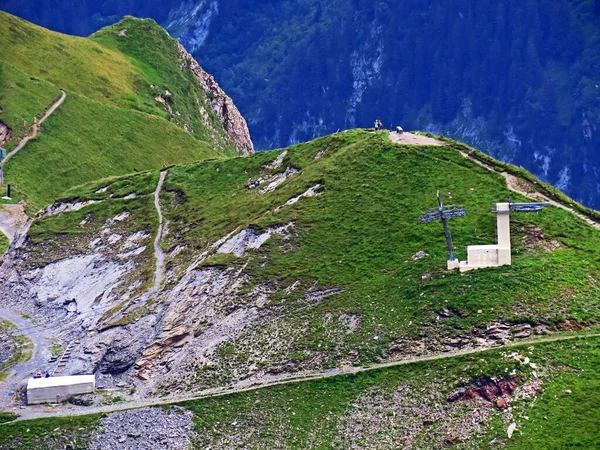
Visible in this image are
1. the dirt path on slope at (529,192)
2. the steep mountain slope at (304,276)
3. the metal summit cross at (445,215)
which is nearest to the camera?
the steep mountain slope at (304,276)

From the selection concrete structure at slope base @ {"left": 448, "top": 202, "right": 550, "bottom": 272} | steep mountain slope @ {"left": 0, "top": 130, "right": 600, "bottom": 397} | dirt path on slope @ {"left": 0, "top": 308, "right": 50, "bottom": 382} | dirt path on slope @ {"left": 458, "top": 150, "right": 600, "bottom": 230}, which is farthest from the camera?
dirt path on slope @ {"left": 0, "top": 308, "right": 50, "bottom": 382}

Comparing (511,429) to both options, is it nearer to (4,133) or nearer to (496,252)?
(496,252)

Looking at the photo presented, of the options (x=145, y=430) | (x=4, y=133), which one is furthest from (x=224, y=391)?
(x=4, y=133)

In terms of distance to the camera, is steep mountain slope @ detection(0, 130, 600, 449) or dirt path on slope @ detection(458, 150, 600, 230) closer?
steep mountain slope @ detection(0, 130, 600, 449)

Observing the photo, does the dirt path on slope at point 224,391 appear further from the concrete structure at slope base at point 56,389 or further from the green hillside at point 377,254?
the green hillside at point 377,254

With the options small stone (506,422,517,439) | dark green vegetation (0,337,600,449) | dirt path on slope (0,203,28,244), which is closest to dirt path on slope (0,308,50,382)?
dark green vegetation (0,337,600,449)

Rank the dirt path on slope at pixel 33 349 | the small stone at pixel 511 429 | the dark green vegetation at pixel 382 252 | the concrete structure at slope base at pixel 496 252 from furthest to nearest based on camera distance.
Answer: the dirt path on slope at pixel 33 349 < the concrete structure at slope base at pixel 496 252 < the dark green vegetation at pixel 382 252 < the small stone at pixel 511 429

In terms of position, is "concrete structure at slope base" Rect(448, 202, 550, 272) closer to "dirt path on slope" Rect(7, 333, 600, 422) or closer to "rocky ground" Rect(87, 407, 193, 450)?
"dirt path on slope" Rect(7, 333, 600, 422)

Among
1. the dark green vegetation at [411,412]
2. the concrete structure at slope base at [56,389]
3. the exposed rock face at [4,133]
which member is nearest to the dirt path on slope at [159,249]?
the concrete structure at slope base at [56,389]
